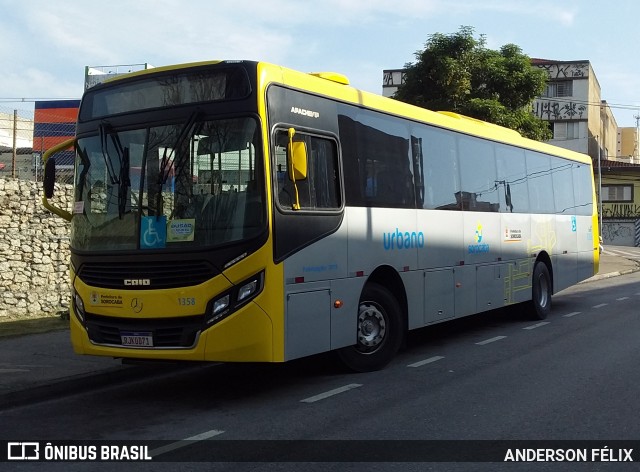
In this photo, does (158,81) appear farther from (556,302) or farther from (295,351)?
(556,302)

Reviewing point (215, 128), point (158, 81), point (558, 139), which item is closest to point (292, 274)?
point (215, 128)

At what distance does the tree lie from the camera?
76.4 ft

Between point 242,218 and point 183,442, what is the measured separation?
2.11 meters

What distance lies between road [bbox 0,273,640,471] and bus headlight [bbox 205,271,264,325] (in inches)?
36.6

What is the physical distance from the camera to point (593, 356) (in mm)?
9617

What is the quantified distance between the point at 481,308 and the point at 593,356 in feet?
6.81

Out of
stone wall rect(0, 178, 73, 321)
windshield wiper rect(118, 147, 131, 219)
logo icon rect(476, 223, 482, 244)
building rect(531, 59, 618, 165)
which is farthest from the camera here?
building rect(531, 59, 618, 165)

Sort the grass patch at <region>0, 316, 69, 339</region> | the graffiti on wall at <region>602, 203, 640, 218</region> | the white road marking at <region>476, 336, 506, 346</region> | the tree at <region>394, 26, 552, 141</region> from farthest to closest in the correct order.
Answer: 1. the graffiti on wall at <region>602, 203, 640, 218</region>
2. the tree at <region>394, 26, 552, 141</region>
3. the grass patch at <region>0, 316, 69, 339</region>
4. the white road marking at <region>476, 336, 506, 346</region>

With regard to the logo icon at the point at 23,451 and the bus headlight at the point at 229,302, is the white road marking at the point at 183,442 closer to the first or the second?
the logo icon at the point at 23,451

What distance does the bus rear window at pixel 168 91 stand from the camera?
7.14 metres

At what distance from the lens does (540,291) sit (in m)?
13.9

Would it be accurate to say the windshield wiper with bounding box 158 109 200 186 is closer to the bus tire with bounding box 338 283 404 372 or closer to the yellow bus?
the yellow bus

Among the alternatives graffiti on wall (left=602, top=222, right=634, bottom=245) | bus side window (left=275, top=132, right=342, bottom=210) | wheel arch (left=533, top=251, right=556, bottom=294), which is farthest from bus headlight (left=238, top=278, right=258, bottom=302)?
graffiti on wall (left=602, top=222, right=634, bottom=245)

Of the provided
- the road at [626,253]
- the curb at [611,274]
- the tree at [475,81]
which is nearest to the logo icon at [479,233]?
the tree at [475,81]
